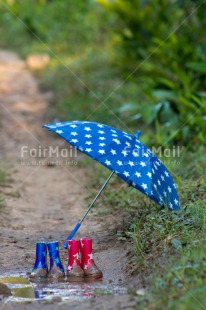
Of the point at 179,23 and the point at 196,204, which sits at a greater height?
the point at 179,23

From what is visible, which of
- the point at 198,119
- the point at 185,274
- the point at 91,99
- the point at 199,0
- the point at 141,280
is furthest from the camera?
the point at 91,99

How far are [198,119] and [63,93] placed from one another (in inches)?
150

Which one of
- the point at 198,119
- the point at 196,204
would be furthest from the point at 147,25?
the point at 196,204

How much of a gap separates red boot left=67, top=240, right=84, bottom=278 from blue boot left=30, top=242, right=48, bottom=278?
153mm

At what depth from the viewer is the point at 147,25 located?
32.0 feet

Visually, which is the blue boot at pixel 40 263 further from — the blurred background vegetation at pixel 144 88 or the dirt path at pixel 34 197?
the blurred background vegetation at pixel 144 88

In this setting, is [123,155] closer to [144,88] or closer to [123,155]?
[123,155]

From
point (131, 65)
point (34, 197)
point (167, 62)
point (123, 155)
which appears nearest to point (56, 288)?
point (123, 155)

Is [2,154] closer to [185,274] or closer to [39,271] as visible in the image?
[39,271]

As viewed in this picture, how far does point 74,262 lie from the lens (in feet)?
13.2

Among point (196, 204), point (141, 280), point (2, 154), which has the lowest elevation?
point (141, 280)

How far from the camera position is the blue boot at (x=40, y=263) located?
4.03 m

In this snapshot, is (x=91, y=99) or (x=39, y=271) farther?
(x=91, y=99)

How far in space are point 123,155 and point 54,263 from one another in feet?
2.79
